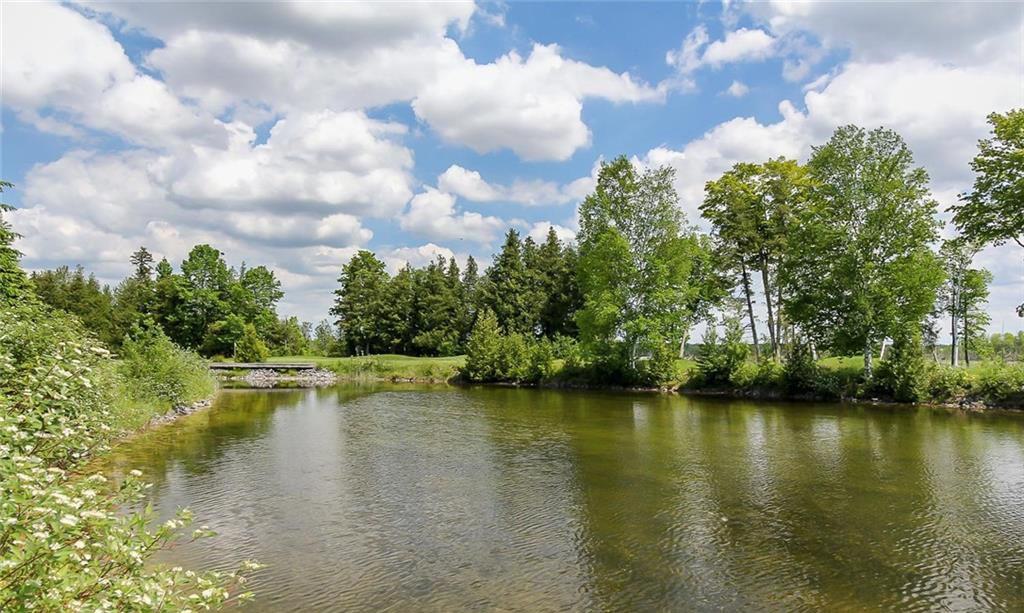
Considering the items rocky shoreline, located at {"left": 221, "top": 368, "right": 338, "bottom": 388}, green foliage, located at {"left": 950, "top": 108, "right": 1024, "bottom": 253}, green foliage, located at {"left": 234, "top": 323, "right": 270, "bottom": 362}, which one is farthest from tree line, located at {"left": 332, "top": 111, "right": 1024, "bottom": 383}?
green foliage, located at {"left": 234, "top": 323, "right": 270, "bottom": 362}

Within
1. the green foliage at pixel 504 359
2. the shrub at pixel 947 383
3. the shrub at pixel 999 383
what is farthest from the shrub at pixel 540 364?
the shrub at pixel 999 383

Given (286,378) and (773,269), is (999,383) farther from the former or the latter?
(286,378)

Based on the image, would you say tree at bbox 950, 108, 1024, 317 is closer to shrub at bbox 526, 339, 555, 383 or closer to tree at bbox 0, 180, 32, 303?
shrub at bbox 526, 339, 555, 383

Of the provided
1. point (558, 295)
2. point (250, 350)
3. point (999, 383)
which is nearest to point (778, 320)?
point (999, 383)

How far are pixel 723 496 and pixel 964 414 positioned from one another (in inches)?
777

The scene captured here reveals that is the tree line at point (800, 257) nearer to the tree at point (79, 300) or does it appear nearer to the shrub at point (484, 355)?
the shrub at point (484, 355)

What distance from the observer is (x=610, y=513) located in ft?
40.2

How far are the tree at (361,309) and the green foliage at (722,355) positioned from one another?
46.2 meters

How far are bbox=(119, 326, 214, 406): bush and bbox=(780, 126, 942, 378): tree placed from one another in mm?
33031

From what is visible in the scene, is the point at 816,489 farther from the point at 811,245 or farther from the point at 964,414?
the point at 811,245

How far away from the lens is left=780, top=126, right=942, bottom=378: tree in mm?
32031

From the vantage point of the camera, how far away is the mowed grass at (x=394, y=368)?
54969mm

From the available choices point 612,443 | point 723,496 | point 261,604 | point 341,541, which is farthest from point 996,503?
point 261,604

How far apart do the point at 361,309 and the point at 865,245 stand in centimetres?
5878
